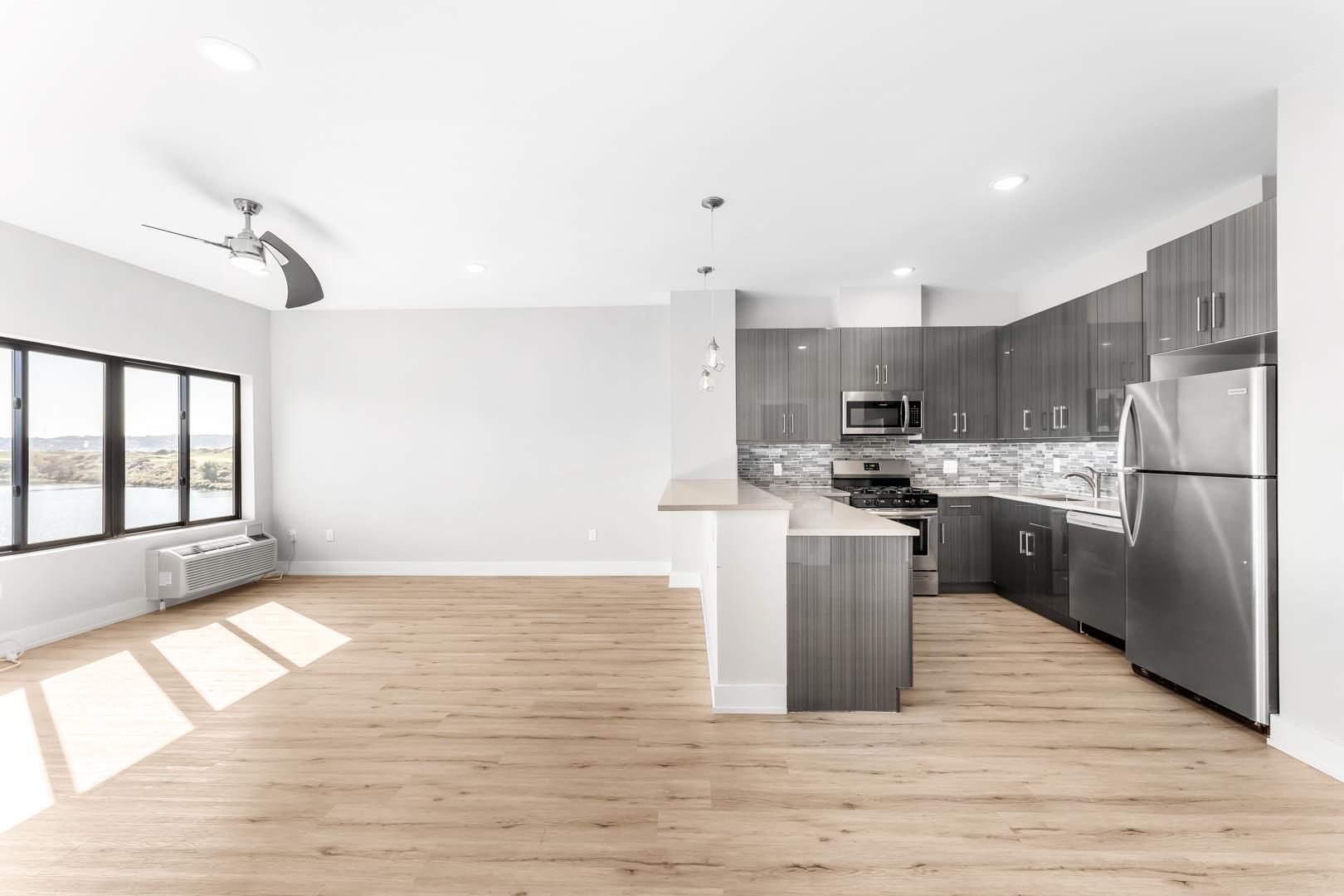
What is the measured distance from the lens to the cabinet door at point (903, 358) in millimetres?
4969

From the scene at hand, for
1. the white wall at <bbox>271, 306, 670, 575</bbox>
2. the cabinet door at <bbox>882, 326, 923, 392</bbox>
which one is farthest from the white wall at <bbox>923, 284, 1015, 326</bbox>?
the white wall at <bbox>271, 306, 670, 575</bbox>

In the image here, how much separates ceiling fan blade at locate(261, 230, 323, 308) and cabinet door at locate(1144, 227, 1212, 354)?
15.2 ft

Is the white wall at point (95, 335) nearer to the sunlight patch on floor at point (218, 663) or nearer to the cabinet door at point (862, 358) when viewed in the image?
the sunlight patch on floor at point (218, 663)

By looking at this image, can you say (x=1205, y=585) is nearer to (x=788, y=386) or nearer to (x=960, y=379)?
(x=960, y=379)

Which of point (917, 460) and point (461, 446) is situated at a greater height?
point (461, 446)

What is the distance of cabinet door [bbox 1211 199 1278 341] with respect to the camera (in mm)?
2359

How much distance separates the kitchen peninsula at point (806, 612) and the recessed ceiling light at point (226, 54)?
7.70 feet

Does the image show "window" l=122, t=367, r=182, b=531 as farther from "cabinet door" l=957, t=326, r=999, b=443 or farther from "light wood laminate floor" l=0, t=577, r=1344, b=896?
"cabinet door" l=957, t=326, r=999, b=443

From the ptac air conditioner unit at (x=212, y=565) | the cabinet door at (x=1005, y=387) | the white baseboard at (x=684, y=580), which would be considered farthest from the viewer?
the white baseboard at (x=684, y=580)

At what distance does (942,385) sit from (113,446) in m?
6.96

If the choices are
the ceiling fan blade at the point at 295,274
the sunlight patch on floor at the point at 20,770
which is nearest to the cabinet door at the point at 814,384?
the ceiling fan blade at the point at 295,274

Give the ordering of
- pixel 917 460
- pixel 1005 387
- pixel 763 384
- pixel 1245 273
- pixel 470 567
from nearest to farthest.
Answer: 1. pixel 1245 273
2. pixel 1005 387
3. pixel 763 384
4. pixel 917 460
5. pixel 470 567

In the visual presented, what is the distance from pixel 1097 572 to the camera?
3492mm

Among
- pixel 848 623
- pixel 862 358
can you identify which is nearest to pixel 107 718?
pixel 848 623
